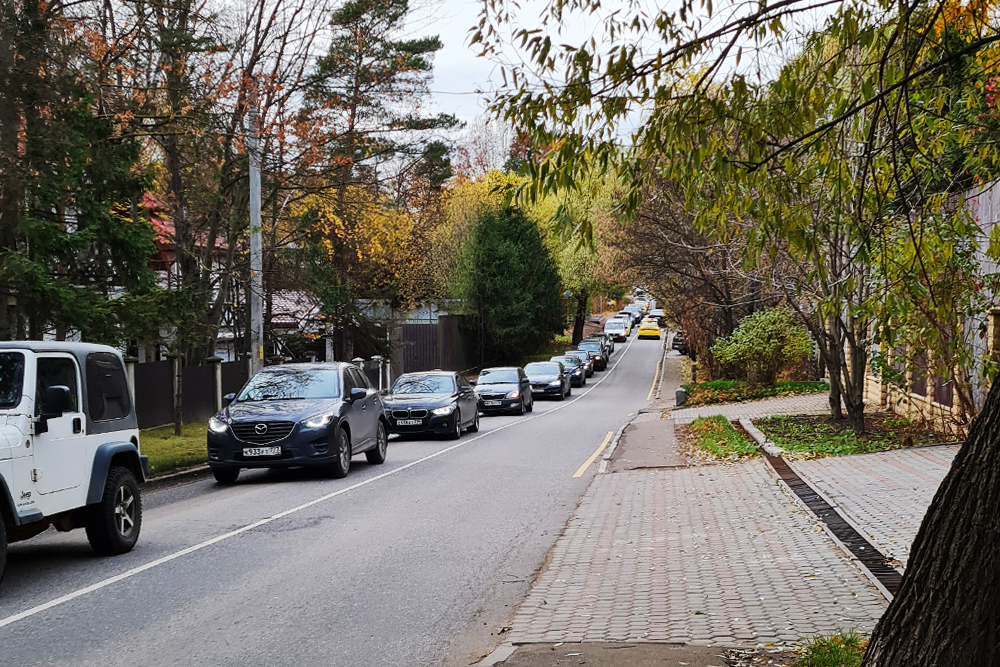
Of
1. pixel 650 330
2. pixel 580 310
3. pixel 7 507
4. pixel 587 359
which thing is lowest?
pixel 587 359

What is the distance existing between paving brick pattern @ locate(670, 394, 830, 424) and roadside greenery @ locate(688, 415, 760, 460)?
113 centimetres

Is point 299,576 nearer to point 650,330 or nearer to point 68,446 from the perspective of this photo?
point 68,446

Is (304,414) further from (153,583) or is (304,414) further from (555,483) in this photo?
(153,583)

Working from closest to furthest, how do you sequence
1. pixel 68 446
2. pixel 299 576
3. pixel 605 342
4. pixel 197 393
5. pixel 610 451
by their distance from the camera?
pixel 299 576 < pixel 68 446 < pixel 610 451 < pixel 197 393 < pixel 605 342

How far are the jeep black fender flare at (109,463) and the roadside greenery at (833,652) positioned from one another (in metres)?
6.22

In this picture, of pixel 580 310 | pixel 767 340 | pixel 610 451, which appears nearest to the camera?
pixel 610 451

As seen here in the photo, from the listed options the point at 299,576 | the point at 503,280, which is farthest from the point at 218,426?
the point at 503,280

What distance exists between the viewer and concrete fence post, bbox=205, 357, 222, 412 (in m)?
24.9

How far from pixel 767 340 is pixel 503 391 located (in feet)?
27.4

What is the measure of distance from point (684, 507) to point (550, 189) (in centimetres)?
680

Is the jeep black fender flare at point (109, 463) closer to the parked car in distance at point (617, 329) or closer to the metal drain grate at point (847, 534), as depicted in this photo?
the metal drain grate at point (847, 534)

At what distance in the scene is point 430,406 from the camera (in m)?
22.8

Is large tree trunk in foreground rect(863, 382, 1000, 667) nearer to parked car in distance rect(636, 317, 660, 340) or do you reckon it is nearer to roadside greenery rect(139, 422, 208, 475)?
roadside greenery rect(139, 422, 208, 475)

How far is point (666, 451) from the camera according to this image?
746 inches
